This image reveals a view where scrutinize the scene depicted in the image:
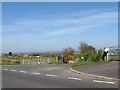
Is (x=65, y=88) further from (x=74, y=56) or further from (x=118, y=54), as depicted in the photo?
(x=74, y=56)

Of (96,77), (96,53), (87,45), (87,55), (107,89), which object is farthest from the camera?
(87,45)

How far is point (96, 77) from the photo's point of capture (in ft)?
53.3

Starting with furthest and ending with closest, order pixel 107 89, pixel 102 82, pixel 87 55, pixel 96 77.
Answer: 1. pixel 87 55
2. pixel 96 77
3. pixel 102 82
4. pixel 107 89

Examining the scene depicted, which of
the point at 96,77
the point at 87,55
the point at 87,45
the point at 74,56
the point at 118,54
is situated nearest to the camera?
the point at 96,77

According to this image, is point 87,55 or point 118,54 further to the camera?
point 87,55

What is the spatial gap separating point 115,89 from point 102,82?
1.99m

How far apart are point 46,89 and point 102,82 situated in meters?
3.20

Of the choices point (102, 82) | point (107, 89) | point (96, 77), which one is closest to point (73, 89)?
point (107, 89)

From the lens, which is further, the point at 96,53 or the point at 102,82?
the point at 96,53

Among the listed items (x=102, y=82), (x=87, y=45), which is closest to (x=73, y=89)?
(x=102, y=82)

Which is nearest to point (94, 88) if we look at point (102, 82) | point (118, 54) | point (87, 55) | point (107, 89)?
point (107, 89)

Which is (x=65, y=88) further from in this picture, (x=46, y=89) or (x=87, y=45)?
(x=87, y=45)

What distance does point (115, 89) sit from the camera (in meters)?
12.4

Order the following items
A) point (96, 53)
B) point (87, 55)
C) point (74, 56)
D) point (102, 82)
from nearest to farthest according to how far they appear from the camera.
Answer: point (102, 82)
point (96, 53)
point (87, 55)
point (74, 56)
